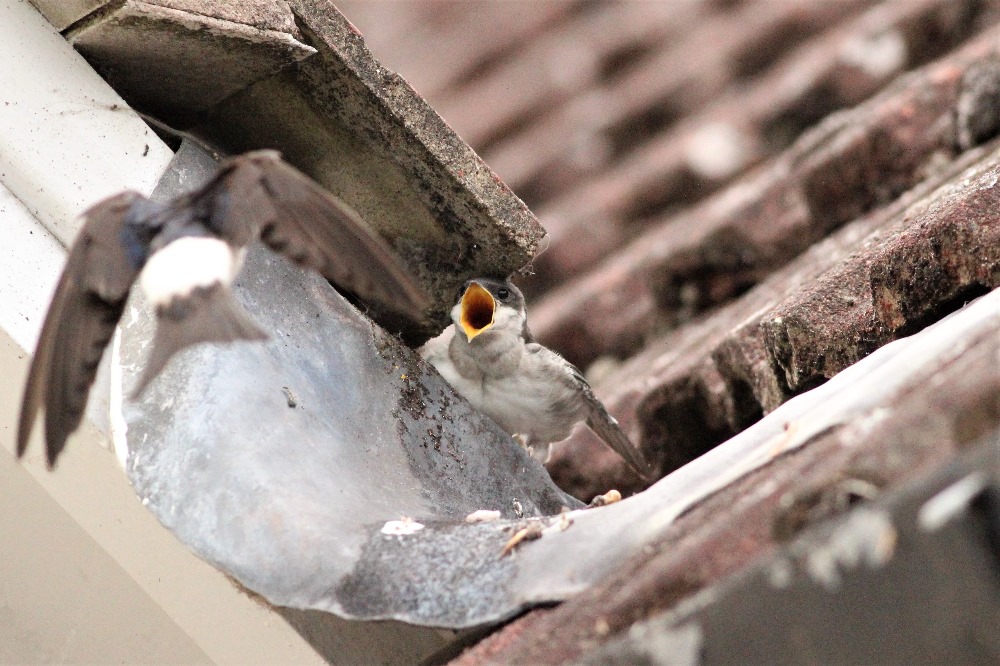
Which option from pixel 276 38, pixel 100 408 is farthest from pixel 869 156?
pixel 100 408

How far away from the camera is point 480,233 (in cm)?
233

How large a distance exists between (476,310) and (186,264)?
128cm

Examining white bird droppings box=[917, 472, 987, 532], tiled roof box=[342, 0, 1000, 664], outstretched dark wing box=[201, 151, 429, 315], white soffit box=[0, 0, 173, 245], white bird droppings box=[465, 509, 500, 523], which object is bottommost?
tiled roof box=[342, 0, 1000, 664]

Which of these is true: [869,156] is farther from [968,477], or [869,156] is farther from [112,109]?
[968,477]

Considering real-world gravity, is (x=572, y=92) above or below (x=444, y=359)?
below

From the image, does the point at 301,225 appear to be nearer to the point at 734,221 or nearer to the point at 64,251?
the point at 64,251

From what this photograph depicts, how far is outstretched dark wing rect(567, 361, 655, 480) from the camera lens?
2859 mm

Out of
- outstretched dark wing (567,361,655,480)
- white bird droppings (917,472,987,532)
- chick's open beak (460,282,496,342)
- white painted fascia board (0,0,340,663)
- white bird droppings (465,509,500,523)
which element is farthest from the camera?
chick's open beak (460,282,496,342)

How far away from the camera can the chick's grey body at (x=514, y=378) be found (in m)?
3.35

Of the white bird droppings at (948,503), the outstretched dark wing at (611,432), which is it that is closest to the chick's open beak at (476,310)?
the outstretched dark wing at (611,432)

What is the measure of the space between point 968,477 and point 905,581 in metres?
0.10

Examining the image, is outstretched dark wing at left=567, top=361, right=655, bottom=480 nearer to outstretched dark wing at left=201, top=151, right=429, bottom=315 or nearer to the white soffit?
outstretched dark wing at left=201, top=151, right=429, bottom=315

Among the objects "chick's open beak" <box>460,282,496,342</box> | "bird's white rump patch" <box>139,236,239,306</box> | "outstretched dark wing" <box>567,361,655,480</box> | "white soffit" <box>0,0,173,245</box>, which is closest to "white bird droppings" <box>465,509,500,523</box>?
"bird's white rump patch" <box>139,236,239,306</box>

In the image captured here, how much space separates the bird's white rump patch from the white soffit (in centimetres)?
25
